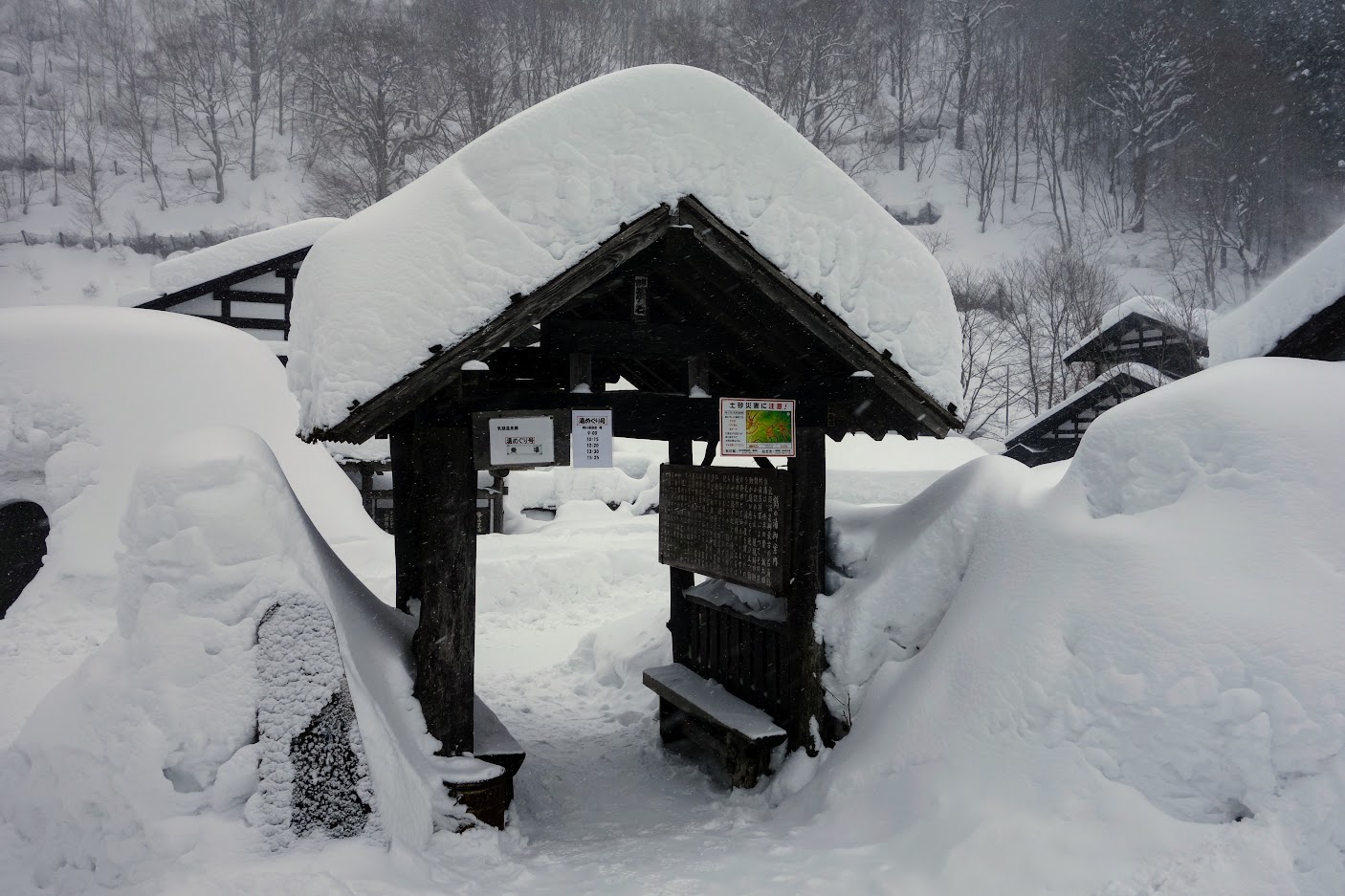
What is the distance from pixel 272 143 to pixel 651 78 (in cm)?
4419

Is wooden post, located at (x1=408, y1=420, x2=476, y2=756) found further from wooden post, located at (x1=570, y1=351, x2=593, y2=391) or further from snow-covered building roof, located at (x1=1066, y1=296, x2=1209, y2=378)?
snow-covered building roof, located at (x1=1066, y1=296, x2=1209, y2=378)

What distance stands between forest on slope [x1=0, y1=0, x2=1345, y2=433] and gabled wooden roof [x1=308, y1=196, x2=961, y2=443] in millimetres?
22559

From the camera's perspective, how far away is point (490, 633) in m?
10.5

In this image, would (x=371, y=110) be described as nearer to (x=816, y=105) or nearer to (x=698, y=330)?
(x=816, y=105)

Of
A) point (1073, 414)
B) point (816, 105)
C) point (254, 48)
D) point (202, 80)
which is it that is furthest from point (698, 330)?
point (254, 48)

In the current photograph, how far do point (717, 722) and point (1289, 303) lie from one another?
16.8 feet

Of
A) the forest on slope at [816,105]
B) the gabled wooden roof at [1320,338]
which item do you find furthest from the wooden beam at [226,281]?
the forest on slope at [816,105]

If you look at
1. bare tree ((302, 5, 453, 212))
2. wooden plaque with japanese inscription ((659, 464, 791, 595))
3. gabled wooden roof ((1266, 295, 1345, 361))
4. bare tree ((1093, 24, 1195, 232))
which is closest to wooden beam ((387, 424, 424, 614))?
wooden plaque with japanese inscription ((659, 464, 791, 595))

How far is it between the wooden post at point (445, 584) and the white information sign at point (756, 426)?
1.69m

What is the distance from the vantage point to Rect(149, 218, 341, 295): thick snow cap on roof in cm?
1540

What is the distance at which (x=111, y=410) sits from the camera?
36.1 feet

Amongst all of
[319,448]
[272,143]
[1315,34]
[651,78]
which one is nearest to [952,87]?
[1315,34]

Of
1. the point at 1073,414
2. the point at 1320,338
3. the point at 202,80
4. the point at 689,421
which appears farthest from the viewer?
the point at 202,80

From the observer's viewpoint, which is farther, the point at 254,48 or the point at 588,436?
the point at 254,48
